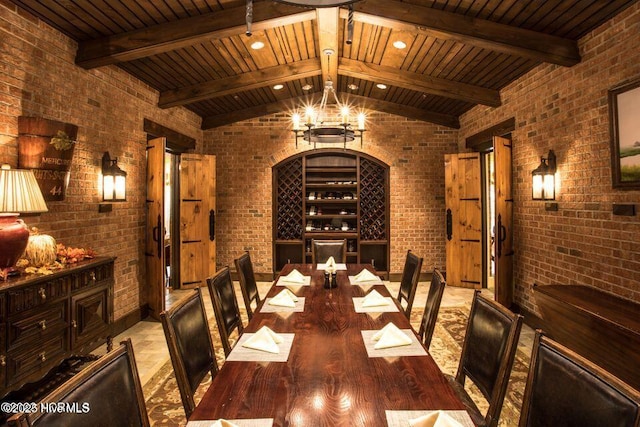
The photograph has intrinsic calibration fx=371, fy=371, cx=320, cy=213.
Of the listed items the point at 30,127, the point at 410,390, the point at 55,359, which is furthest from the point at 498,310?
the point at 30,127

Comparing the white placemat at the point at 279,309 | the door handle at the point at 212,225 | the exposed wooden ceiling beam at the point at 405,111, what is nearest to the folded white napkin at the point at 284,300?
the white placemat at the point at 279,309

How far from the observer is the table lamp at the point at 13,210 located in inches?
87.4

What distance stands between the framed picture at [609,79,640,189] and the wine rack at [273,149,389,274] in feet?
12.6

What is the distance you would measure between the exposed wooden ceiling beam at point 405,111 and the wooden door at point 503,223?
78.5 inches

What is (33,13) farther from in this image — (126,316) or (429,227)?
(429,227)

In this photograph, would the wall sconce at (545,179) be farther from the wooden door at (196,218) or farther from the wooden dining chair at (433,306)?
the wooden door at (196,218)

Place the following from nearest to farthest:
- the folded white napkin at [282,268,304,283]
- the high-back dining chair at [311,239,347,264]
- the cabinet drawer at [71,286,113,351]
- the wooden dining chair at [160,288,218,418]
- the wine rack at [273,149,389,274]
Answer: the wooden dining chair at [160,288,218,418]
the cabinet drawer at [71,286,113,351]
the folded white napkin at [282,268,304,283]
the high-back dining chair at [311,239,347,264]
the wine rack at [273,149,389,274]

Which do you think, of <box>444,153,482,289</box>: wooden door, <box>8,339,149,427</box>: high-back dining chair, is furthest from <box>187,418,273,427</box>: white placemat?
<box>444,153,482,289</box>: wooden door

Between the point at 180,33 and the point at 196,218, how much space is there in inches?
126

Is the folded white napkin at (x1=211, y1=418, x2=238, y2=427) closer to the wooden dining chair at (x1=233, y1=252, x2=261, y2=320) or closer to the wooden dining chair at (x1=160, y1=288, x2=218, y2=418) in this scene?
the wooden dining chair at (x1=160, y1=288, x2=218, y2=418)

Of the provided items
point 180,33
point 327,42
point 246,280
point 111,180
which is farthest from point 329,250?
point 180,33

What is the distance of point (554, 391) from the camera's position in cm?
120

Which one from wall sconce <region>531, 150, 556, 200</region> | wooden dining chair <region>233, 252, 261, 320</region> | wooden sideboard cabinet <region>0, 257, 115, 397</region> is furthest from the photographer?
wall sconce <region>531, 150, 556, 200</region>

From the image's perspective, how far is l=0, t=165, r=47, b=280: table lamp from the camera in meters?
2.22
